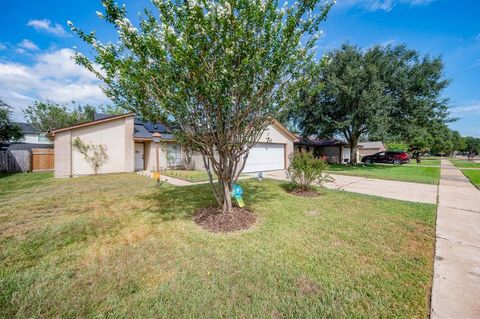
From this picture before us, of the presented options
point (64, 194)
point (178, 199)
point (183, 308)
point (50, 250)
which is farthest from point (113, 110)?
point (183, 308)

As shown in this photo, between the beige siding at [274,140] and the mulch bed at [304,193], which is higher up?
the beige siding at [274,140]

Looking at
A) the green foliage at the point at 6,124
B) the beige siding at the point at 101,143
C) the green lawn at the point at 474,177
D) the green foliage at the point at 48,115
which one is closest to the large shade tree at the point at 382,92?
the green lawn at the point at 474,177

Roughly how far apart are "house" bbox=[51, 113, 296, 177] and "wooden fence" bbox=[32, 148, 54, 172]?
4.99 metres

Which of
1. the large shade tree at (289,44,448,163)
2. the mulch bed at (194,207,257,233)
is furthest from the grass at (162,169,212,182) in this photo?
the large shade tree at (289,44,448,163)

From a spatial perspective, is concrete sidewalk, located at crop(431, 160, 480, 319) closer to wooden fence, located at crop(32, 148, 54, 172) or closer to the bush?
the bush

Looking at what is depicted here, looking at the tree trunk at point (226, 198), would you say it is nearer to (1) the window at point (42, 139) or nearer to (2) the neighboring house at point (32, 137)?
(2) the neighboring house at point (32, 137)

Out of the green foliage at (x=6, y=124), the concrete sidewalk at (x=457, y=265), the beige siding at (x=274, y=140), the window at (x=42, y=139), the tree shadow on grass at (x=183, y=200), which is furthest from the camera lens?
the window at (x=42, y=139)

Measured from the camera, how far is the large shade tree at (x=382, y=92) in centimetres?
1524

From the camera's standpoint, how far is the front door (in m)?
14.4

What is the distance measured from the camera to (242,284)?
2490 mm

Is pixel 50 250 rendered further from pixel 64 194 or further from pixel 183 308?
pixel 64 194

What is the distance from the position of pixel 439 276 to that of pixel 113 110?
38.3 metres

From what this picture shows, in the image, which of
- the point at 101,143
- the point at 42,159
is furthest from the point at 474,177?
the point at 42,159

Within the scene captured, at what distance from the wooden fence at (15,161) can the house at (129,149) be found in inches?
209
